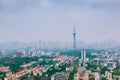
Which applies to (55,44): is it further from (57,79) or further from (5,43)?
(57,79)

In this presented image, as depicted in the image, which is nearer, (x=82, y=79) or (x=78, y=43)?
(x=82, y=79)

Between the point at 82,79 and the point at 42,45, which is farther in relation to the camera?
the point at 42,45

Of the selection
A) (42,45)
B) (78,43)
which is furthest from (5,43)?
(78,43)

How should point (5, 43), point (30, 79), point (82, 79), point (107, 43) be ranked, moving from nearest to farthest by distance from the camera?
point (82, 79) < point (30, 79) < point (107, 43) < point (5, 43)

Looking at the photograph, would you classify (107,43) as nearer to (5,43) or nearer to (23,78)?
(5,43)

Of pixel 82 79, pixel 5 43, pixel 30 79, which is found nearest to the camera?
pixel 82 79

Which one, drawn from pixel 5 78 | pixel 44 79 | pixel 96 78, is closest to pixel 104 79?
pixel 96 78

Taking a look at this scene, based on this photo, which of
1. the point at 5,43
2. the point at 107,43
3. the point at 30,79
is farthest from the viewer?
the point at 5,43
